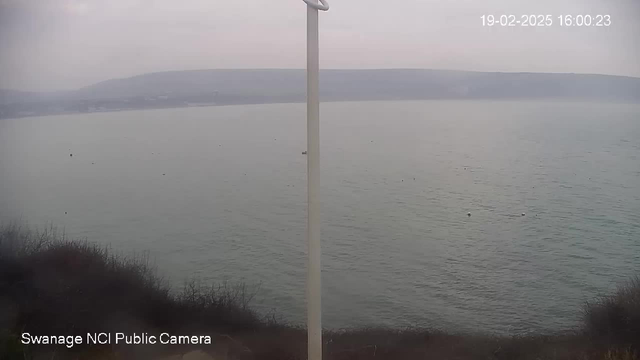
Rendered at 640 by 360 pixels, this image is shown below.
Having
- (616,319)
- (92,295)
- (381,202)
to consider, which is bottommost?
(616,319)

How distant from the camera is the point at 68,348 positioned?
220 centimetres

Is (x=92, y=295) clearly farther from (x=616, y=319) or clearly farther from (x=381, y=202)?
(x=616, y=319)

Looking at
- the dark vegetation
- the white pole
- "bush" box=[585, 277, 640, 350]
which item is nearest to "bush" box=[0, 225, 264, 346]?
the dark vegetation

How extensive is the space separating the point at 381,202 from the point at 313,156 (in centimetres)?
56

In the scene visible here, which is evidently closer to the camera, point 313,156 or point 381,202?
point 313,156

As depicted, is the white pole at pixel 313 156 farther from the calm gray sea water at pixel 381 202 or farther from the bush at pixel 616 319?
the bush at pixel 616 319

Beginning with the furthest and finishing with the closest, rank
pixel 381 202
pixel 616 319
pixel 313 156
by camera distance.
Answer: pixel 381 202, pixel 616 319, pixel 313 156

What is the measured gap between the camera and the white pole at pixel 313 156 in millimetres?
1963

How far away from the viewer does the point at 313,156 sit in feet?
6.47

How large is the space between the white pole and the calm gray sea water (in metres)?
0.27

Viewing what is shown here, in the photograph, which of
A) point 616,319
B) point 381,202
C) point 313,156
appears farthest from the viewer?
point 381,202

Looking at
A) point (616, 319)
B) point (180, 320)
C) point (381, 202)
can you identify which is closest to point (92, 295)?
point (180, 320)

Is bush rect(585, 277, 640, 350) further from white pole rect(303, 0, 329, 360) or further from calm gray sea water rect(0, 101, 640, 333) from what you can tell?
white pole rect(303, 0, 329, 360)

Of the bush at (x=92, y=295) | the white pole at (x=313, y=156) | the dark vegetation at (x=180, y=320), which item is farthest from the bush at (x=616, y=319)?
the bush at (x=92, y=295)
